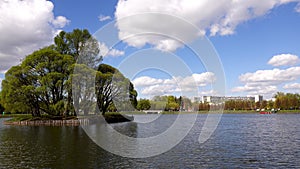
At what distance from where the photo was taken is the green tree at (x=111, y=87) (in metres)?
76.4

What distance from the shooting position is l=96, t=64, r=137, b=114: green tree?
76.4 metres

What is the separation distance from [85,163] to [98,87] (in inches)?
2112

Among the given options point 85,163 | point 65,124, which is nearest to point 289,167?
point 85,163

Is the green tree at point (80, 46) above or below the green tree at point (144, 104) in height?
above

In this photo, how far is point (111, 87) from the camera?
80000mm

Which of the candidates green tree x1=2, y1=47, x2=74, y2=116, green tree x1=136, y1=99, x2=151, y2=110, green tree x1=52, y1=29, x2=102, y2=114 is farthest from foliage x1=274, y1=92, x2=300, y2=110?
green tree x1=2, y1=47, x2=74, y2=116

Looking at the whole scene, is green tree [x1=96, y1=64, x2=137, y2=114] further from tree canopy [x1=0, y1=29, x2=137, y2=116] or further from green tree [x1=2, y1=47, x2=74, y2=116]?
green tree [x1=2, y1=47, x2=74, y2=116]

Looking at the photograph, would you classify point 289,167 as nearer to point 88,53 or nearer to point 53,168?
point 53,168

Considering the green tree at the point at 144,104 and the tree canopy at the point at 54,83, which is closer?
the tree canopy at the point at 54,83

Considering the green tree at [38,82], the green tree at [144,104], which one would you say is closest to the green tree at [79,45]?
the green tree at [38,82]

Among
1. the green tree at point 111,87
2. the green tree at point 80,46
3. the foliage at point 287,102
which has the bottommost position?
the foliage at point 287,102

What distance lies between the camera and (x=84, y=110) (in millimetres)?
75688

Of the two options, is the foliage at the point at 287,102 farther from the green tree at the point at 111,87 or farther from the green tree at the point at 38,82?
the green tree at the point at 38,82

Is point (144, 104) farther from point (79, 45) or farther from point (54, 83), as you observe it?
point (54, 83)
